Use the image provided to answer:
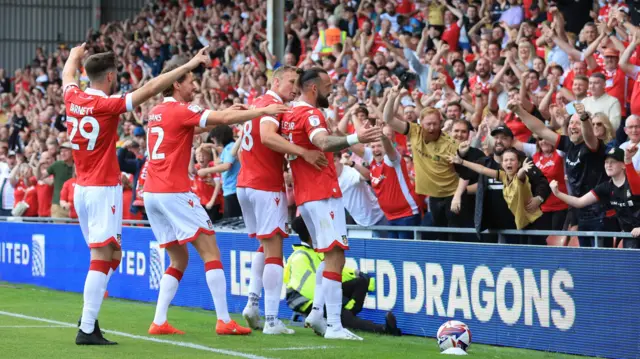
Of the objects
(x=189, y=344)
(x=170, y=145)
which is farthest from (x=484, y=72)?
(x=189, y=344)

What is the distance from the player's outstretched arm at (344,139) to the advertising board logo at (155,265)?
18.3ft

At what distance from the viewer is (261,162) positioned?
392 inches

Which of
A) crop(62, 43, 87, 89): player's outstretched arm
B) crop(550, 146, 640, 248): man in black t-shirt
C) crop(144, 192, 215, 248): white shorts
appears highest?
crop(62, 43, 87, 89): player's outstretched arm

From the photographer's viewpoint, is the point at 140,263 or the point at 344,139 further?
the point at 140,263

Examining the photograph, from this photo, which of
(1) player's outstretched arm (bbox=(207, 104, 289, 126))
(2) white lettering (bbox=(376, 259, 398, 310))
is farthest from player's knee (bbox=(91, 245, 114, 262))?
(2) white lettering (bbox=(376, 259, 398, 310))

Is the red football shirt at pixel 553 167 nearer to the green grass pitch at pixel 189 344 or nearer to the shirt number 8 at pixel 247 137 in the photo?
the green grass pitch at pixel 189 344

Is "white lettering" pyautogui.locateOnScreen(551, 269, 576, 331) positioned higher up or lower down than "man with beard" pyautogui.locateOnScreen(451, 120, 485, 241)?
lower down

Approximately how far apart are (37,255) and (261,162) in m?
8.75

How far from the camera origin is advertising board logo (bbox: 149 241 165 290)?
1426cm

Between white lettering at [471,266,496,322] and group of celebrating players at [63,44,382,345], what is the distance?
46.8 inches

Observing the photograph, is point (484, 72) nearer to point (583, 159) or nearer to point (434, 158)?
point (434, 158)

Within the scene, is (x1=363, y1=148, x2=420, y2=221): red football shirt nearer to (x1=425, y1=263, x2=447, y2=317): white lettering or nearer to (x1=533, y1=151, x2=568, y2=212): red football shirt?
(x1=533, y1=151, x2=568, y2=212): red football shirt

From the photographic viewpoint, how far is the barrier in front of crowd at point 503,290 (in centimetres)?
854

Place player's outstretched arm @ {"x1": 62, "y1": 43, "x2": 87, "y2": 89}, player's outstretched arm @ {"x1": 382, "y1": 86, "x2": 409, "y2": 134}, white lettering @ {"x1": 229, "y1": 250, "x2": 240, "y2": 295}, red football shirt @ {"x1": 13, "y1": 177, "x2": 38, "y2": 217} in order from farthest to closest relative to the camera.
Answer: red football shirt @ {"x1": 13, "y1": 177, "x2": 38, "y2": 217}, white lettering @ {"x1": 229, "y1": 250, "x2": 240, "y2": 295}, player's outstretched arm @ {"x1": 382, "y1": 86, "x2": 409, "y2": 134}, player's outstretched arm @ {"x1": 62, "y1": 43, "x2": 87, "y2": 89}
